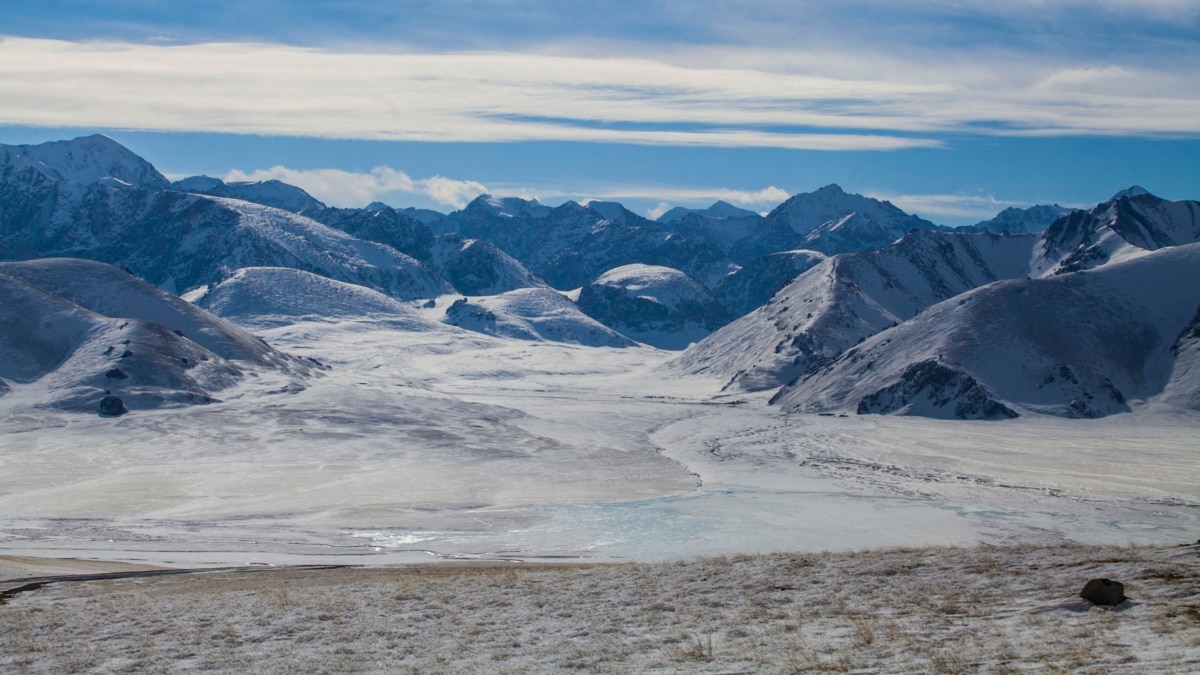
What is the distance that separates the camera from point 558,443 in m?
126

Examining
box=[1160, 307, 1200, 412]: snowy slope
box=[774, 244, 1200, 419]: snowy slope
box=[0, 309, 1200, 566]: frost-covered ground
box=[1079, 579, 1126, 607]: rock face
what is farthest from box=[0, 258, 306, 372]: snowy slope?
box=[1079, 579, 1126, 607]: rock face

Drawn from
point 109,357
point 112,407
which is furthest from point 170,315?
point 112,407

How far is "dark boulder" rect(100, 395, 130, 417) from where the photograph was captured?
133 metres

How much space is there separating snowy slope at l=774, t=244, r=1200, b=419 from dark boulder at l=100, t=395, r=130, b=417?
311 ft

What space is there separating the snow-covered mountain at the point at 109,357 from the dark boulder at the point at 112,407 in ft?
0.41

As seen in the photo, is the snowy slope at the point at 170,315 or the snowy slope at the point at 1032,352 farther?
the snowy slope at the point at 170,315

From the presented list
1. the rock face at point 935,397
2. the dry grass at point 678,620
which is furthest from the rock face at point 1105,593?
the rock face at point 935,397

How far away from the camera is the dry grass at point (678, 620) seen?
74.5 feet

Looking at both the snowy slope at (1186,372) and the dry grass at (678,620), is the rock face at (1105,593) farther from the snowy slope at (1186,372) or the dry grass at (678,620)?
the snowy slope at (1186,372)

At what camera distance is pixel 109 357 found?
148375mm

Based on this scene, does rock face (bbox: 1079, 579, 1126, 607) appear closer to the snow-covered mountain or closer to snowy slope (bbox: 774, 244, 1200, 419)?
snowy slope (bbox: 774, 244, 1200, 419)

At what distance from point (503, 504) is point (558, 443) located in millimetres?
45998

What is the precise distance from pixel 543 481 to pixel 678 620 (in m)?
68.4

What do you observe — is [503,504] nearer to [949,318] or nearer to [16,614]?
[16,614]
